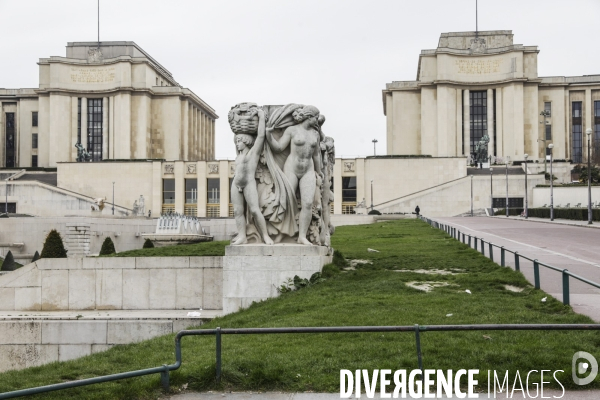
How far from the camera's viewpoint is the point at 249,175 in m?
14.5

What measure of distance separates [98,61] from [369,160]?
138 feet

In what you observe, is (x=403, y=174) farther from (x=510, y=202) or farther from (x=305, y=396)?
(x=305, y=396)

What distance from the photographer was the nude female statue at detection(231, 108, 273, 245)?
14516 mm

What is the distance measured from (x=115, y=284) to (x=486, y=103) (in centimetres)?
9179

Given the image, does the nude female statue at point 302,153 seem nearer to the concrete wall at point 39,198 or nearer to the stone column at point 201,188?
the concrete wall at point 39,198

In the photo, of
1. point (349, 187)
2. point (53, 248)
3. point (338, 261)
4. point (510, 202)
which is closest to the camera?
point (338, 261)

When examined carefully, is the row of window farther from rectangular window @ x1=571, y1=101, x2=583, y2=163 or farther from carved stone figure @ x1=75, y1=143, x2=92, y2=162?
rectangular window @ x1=571, y1=101, x2=583, y2=163

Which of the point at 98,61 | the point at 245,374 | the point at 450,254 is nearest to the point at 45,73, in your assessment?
the point at 98,61

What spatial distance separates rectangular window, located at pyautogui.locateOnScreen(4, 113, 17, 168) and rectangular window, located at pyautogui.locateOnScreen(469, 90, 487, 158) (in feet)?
218

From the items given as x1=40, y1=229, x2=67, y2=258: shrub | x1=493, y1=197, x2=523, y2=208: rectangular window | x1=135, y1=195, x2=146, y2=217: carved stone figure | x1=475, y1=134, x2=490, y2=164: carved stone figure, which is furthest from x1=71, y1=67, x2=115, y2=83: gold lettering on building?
x1=40, y1=229, x2=67, y2=258: shrub

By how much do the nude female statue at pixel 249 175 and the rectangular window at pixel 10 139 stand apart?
353 feet

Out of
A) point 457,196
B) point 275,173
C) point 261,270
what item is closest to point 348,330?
point 261,270

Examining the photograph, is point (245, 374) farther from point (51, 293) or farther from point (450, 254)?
point (450, 254)

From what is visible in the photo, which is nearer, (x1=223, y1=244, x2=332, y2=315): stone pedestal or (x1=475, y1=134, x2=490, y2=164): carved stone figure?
(x1=223, y1=244, x2=332, y2=315): stone pedestal
